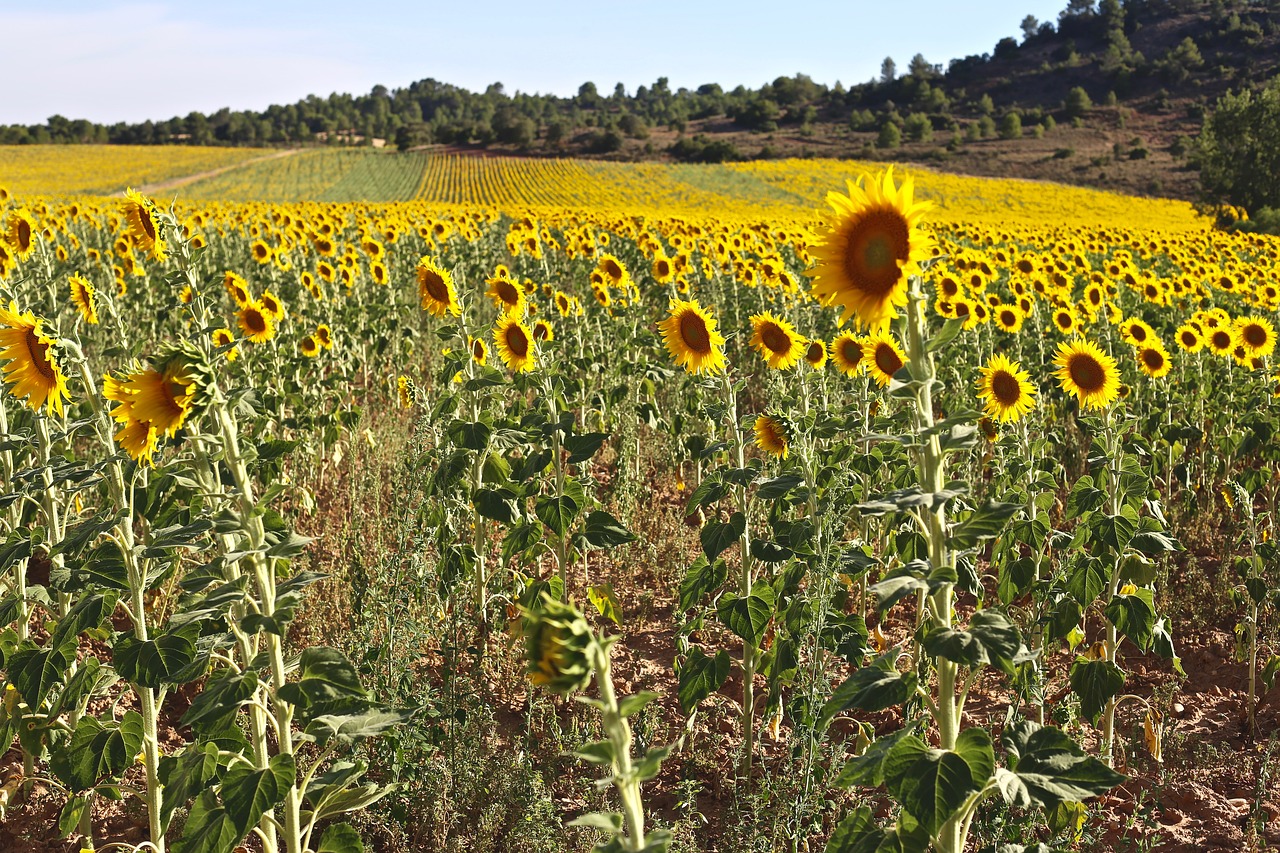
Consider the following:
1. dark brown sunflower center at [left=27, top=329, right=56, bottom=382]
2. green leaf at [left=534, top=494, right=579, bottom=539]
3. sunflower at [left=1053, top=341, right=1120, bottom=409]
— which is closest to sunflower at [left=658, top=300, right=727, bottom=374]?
green leaf at [left=534, top=494, right=579, bottom=539]

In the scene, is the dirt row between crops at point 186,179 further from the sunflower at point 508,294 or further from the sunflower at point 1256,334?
the sunflower at point 1256,334

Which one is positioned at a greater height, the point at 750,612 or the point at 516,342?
the point at 516,342

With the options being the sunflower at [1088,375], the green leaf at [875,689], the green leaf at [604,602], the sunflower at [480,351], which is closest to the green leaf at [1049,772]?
the green leaf at [875,689]

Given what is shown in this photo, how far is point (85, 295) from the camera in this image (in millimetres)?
4648

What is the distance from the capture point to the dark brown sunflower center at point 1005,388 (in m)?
4.72

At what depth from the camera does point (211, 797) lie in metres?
2.46

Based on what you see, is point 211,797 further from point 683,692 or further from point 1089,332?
point 1089,332

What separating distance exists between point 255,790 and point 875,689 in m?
1.64

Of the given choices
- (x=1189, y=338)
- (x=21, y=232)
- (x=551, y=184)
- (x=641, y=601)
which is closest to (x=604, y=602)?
(x=641, y=601)

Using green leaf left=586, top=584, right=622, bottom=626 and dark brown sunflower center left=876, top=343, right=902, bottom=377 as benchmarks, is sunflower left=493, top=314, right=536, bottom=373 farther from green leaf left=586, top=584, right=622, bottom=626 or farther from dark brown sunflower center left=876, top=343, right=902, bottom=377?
A: dark brown sunflower center left=876, top=343, right=902, bottom=377

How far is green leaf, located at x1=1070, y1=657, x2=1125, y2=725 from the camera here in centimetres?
335

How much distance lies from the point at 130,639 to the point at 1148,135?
82.1 m

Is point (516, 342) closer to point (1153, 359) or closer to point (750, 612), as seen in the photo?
point (750, 612)

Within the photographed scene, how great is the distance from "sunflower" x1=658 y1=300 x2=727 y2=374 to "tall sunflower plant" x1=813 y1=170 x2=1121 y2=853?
6.78ft
